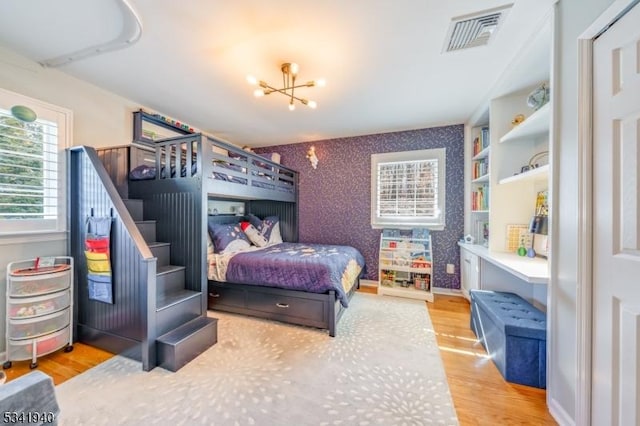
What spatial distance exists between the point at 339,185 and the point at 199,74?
99.2 inches

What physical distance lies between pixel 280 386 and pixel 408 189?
10.4 feet

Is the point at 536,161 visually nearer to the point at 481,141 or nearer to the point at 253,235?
the point at 481,141

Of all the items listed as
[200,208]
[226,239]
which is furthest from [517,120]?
[226,239]

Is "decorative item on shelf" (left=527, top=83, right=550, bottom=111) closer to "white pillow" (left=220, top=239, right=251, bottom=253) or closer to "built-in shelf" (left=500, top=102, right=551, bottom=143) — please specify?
"built-in shelf" (left=500, top=102, right=551, bottom=143)

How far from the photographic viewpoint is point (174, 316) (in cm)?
200

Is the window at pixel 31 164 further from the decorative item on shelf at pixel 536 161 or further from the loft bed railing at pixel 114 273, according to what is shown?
the decorative item on shelf at pixel 536 161

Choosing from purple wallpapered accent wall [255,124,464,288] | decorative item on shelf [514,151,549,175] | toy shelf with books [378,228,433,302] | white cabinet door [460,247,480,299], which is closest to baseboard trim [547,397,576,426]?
white cabinet door [460,247,480,299]

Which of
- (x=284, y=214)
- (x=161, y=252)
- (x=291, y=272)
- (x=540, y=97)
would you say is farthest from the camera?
(x=284, y=214)

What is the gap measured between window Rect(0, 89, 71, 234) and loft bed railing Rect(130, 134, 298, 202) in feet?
1.88

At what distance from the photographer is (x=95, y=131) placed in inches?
99.9

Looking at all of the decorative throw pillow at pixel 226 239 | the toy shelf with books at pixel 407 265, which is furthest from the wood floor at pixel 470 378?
the decorative throw pillow at pixel 226 239

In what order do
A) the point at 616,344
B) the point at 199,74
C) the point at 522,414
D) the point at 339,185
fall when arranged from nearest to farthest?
the point at 616,344, the point at 522,414, the point at 199,74, the point at 339,185

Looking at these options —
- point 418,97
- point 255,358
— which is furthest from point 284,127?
point 255,358

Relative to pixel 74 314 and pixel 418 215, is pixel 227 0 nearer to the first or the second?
pixel 74 314
